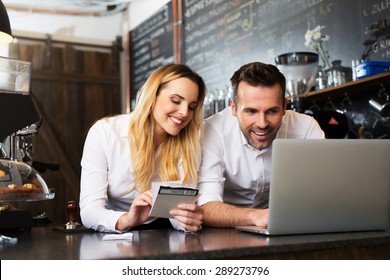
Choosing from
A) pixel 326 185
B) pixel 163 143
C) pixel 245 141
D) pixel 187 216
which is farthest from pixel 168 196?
pixel 245 141

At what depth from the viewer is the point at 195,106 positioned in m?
1.98

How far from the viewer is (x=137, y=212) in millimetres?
1542

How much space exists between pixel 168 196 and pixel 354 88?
162cm

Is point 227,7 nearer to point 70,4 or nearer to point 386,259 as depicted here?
point 70,4

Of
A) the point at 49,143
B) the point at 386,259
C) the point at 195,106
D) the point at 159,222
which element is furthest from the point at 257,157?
the point at 49,143

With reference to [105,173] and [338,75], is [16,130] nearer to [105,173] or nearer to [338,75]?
[105,173]

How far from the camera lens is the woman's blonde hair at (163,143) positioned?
1864mm

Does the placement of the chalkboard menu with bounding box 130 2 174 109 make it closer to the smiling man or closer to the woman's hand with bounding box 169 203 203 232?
the smiling man

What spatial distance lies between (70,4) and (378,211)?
4.36m

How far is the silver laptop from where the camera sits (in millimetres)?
1300

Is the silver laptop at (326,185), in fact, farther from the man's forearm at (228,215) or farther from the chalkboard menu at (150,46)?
the chalkboard menu at (150,46)

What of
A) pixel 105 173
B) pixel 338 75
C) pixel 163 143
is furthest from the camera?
pixel 338 75

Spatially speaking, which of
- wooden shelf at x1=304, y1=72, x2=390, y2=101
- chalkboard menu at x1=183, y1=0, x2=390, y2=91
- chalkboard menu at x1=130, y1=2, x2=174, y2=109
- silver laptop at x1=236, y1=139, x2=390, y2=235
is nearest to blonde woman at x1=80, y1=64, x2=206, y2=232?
silver laptop at x1=236, y1=139, x2=390, y2=235

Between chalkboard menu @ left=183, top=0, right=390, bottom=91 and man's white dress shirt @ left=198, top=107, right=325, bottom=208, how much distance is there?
0.85 meters
